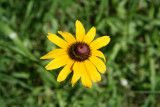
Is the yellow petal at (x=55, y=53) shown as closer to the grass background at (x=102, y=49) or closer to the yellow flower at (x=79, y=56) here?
the yellow flower at (x=79, y=56)

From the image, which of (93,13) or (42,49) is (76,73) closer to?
(42,49)

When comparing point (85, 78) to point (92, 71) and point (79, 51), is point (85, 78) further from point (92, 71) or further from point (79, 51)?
point (79, 51)

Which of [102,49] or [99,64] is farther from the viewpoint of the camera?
[102,49]

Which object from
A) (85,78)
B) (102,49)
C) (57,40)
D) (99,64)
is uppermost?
(102,49)

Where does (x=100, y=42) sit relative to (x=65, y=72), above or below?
above

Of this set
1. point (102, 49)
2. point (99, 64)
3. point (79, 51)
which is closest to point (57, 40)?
point (79, 51)

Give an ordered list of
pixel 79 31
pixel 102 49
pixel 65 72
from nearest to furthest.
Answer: pixel 65 72
pixel 79 31
pixel 102 49

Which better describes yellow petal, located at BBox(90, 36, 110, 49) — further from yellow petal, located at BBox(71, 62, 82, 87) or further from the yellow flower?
yellow petal, located at BBox(71, 62, 82, 87)
